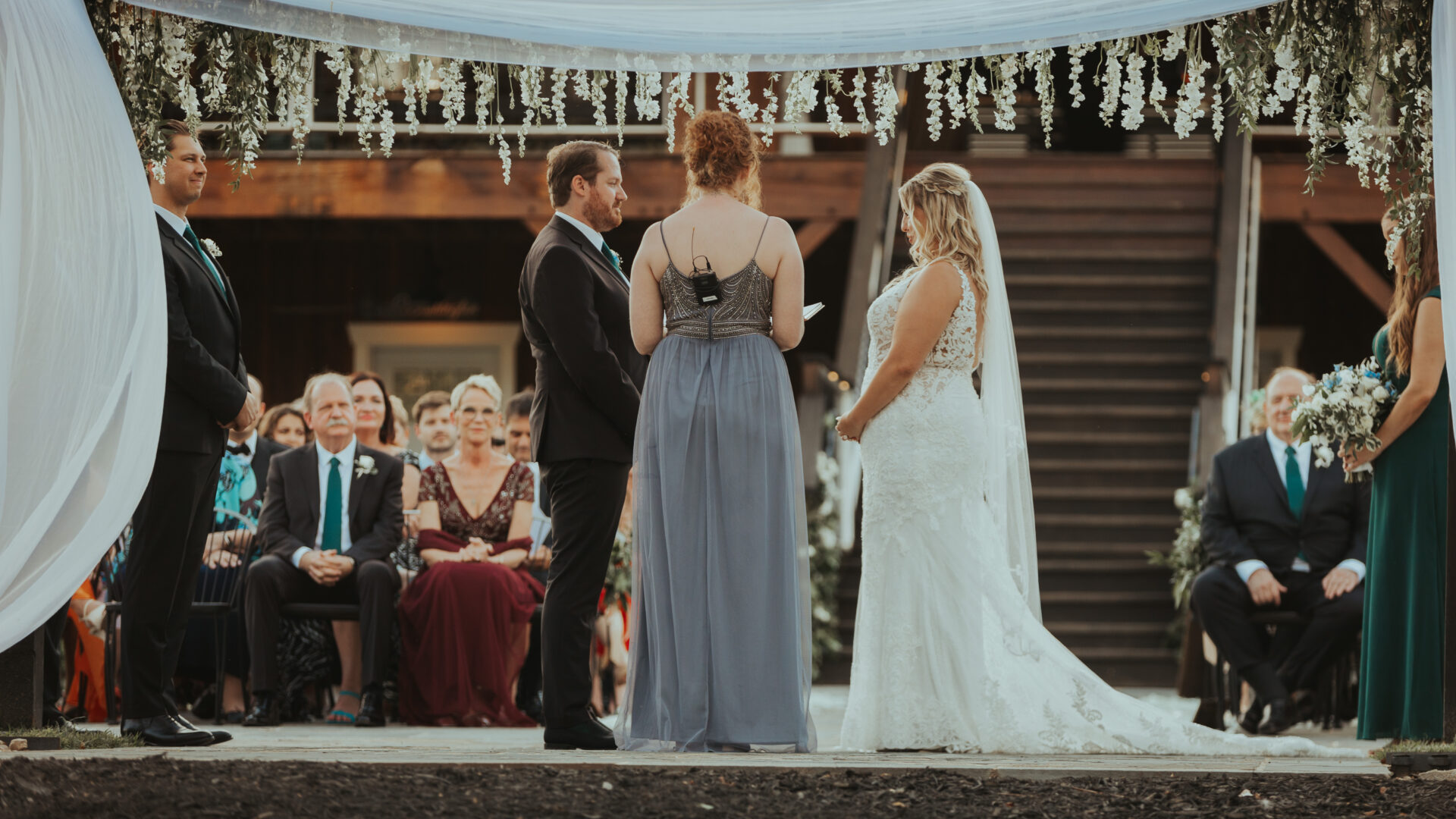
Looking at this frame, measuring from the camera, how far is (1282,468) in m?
7.06

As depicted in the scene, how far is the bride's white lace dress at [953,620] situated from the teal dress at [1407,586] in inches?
28.2

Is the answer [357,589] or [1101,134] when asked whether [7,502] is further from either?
[1101,134]

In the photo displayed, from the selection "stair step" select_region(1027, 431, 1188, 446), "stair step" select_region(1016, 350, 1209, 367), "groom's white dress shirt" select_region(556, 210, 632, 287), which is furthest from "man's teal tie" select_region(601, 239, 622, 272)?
"stair step" select_region(1016, 350, 1209, 367)

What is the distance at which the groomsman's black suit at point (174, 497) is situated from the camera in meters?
4.55

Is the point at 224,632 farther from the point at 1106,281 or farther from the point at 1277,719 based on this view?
the point at 1106,281

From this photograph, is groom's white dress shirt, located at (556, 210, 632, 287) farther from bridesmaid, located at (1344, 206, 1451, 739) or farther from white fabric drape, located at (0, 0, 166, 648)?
bridesmaid, located at (1344, 206, 1451, 739)

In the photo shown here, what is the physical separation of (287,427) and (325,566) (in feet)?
5.38

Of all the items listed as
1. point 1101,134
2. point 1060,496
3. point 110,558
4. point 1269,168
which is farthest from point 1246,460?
point 1101,134

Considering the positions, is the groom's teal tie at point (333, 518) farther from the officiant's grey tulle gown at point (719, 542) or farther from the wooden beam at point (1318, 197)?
the wooden beam at point (1318, 197)

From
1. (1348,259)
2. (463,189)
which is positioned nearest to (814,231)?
(463,189)

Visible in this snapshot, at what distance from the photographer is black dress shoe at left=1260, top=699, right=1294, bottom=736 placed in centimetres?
655

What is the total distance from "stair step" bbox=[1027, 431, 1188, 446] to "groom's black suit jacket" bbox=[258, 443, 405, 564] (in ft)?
16.7

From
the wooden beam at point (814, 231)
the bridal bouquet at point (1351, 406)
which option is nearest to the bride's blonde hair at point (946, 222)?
the bridal bouquet at point (1351, 406)

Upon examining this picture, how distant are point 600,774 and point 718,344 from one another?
1.36 meters
